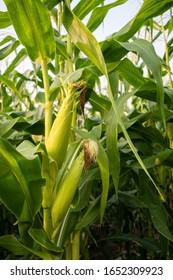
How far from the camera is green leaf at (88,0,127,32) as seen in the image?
3.57 ft

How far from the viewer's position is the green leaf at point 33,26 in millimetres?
809

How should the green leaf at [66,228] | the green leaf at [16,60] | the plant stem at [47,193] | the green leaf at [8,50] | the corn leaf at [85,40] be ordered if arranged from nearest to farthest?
Answer: the corn leaf at [85,40] → the plant stem at [47,193] → the green leaf at [66,228] → the green leaf at [8,50] → the green leaf at [16,60]

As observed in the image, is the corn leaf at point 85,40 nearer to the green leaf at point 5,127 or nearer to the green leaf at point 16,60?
the green leaf at point 5,127

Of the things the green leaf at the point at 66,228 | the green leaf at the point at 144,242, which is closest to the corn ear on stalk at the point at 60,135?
the green leaf at the point at 66,228

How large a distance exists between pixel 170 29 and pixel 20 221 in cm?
94

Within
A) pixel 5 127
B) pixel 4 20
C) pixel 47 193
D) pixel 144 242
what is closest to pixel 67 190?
pixel 47 193

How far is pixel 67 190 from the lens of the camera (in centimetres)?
81

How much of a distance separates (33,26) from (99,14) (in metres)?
0.33

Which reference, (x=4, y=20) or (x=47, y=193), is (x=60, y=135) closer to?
(x=47, y=193)

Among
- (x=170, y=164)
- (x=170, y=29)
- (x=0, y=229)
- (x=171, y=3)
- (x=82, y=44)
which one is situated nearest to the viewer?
(x=82, y=44)

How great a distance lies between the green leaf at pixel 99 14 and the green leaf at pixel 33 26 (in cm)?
28

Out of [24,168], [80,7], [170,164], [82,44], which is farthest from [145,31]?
[24,168]
